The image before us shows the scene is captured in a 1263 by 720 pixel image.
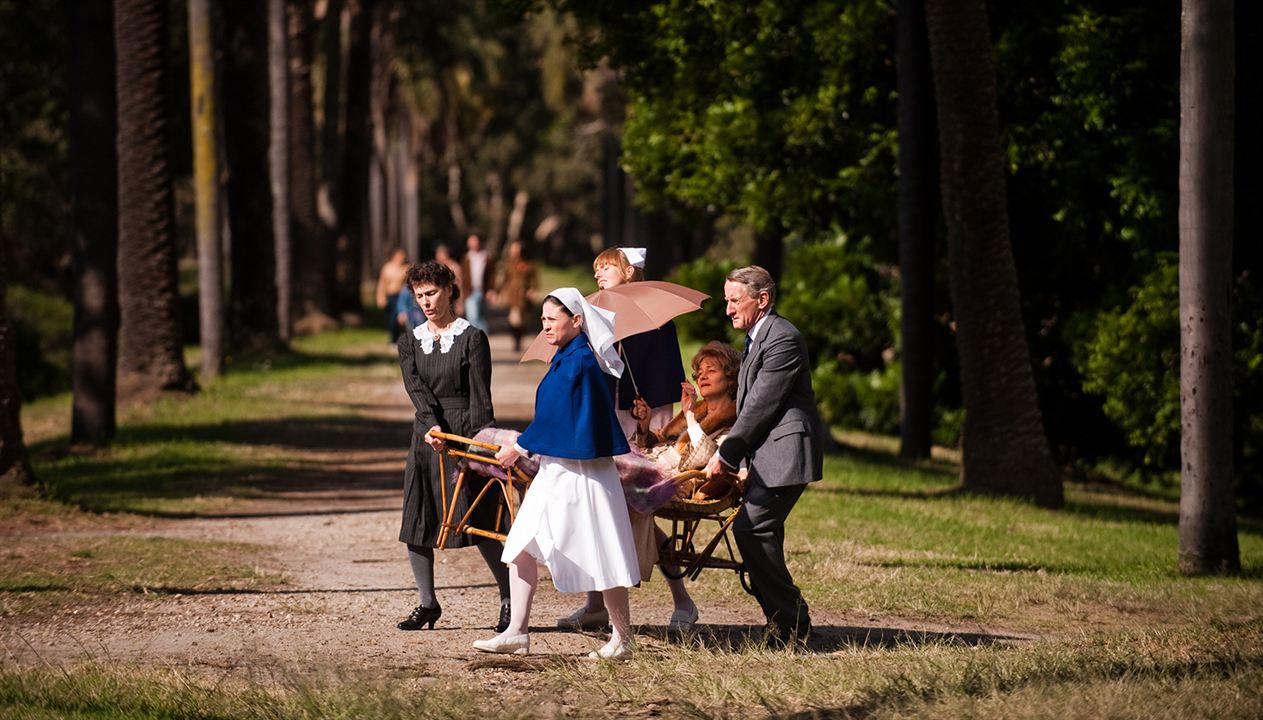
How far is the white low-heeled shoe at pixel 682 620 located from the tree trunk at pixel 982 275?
7.28m

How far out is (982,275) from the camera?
14.9 m

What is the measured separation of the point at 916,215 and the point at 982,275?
110 inches

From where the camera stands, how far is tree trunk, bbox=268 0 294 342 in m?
29.2

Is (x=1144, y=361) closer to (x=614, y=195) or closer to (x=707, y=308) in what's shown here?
(x=707, y=308)

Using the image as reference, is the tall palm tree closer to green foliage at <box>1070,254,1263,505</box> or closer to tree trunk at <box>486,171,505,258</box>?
green foliage at <box>1070,254,1263,505</box>

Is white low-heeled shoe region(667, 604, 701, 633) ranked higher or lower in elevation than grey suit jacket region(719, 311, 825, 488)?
lower

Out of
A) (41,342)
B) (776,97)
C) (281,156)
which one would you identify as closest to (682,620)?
(776,97)

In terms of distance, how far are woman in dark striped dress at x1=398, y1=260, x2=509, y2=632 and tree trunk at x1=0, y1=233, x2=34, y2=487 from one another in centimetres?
580

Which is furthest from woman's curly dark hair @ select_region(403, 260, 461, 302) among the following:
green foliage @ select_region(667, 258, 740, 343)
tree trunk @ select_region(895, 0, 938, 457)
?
green foliage @ select_region(667, 258, 740, 343)

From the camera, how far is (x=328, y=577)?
10.0 meters

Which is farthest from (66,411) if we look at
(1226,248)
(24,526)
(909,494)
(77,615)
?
(1226,248)

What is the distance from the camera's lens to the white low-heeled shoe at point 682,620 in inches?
329

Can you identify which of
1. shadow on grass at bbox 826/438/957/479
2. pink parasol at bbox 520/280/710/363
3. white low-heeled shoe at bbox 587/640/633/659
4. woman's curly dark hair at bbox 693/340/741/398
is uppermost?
pink parasol at bbox 520/280/710/363

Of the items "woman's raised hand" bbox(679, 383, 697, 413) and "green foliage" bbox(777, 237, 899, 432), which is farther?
"green foliage" bbox(777, 237, 899, 432)
